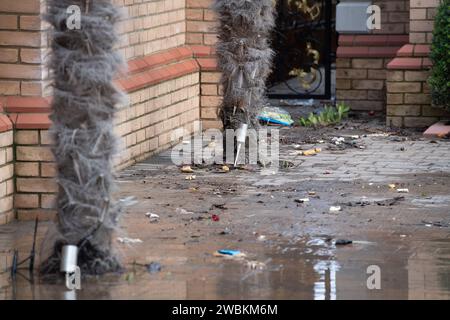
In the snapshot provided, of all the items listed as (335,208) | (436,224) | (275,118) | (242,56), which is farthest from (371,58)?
(436,224)

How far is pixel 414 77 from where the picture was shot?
578 inches

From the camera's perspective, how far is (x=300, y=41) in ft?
56.5

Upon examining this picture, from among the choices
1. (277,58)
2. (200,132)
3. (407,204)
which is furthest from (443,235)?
(277,58)

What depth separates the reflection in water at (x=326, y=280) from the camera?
23.3ft

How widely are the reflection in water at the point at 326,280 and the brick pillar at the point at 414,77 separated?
7025mm

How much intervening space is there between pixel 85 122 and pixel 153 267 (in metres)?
1.09

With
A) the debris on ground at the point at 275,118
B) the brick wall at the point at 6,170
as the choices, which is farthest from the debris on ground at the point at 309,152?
the brick wall at the point at 6,170

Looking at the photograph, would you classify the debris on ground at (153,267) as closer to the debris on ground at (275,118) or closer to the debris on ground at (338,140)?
the debris on ground at (338,140)

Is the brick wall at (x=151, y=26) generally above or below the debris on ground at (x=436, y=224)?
above

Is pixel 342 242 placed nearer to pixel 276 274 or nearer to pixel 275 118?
pixel 276 274

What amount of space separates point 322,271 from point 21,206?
2.96 metres

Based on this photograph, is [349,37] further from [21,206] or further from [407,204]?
[21,206]

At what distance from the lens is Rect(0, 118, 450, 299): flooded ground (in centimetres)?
731
